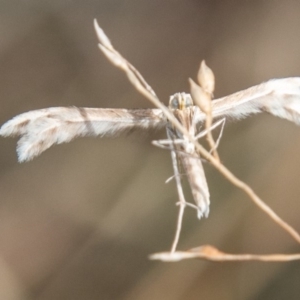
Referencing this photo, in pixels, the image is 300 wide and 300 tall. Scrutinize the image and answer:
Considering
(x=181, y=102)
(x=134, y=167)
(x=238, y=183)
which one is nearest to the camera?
(x=238, y=183)

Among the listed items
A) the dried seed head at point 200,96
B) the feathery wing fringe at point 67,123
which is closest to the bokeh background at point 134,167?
the feathery wing fringe at point 67,123

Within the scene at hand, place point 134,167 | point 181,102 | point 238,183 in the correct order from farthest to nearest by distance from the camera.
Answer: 1. point 134,167
2. point 181,102
3. point 238,183

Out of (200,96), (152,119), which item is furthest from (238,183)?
(152,119)

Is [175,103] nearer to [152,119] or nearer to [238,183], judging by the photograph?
[152,119]

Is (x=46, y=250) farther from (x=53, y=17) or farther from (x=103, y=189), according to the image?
(x=53, y=17)

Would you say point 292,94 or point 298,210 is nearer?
point 292,94

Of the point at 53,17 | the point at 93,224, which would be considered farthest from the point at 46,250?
the point at 53,17

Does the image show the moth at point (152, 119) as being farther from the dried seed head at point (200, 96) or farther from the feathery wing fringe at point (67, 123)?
the dried seed head at point (200, 96)
